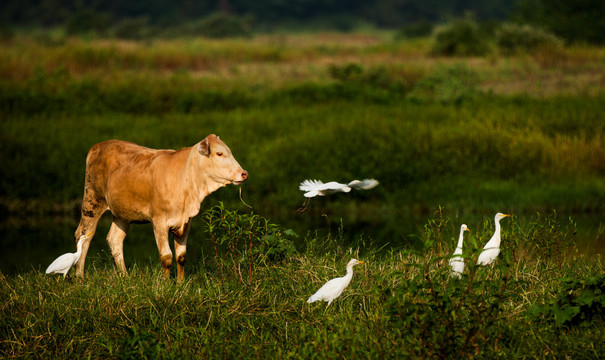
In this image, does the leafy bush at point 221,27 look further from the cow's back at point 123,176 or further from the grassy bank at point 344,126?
the cow's back at point 123,176

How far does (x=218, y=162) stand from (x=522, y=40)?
2446 centimetres

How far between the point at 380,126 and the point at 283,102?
4722mm

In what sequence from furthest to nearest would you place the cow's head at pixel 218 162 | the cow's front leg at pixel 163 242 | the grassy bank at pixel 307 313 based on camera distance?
the cow's front leg at pixel 163 242, the cow's head at pixel 218 162, the grassy bank at pixel 307 313

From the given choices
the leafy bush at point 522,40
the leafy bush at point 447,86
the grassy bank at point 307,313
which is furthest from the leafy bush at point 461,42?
the grassy bank at point 307,313

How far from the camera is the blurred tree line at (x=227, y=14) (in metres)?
50.6

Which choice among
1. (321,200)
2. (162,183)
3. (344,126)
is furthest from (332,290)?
(344,126)

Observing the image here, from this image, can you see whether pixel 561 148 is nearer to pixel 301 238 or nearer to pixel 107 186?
pixel 301 238

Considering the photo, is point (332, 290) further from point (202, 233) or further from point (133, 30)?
point (133, 30)

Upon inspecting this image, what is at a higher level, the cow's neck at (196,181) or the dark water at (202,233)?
the cow's neck at (196,181)

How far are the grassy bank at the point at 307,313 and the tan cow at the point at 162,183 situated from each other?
355mm

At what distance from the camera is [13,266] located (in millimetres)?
11664

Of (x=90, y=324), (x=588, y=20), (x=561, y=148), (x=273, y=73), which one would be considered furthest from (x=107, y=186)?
(x=588, y=20)

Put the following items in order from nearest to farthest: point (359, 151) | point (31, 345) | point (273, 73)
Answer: point (31, 345) → point (359, 151) → point (273, 73)

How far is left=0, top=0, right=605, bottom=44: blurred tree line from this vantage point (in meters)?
50.6
